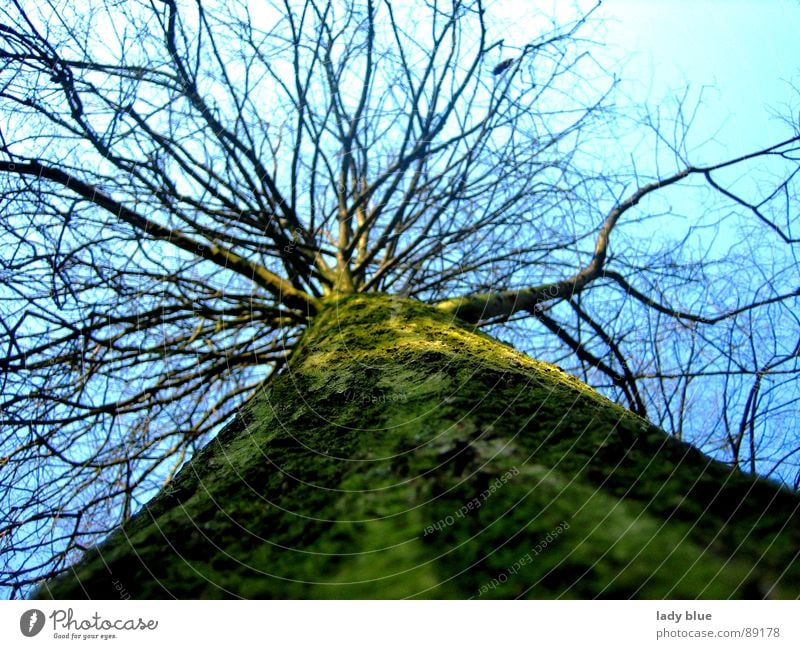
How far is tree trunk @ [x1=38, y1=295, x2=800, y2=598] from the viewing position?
1.91 feet

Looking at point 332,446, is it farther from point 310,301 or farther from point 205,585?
point 310,301

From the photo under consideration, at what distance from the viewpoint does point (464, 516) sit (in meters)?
0.66
